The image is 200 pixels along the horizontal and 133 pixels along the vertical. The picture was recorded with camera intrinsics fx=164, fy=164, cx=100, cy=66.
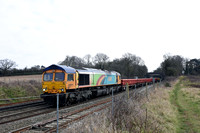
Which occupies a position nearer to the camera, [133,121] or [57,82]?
[133,121]

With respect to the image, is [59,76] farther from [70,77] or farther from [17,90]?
[17,90]

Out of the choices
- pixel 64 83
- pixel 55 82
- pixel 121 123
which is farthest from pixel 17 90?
pixel 121 123

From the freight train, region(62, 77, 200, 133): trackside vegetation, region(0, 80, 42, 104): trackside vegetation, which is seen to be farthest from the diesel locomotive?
region(0, 80, 42, 104): trackside vegetation

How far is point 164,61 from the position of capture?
62.6 meters

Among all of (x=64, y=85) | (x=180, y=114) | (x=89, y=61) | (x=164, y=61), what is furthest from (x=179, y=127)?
(x=89, y=61)

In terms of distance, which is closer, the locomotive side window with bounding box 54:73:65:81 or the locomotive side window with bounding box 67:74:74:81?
the locomotive side window with bounding box 54:73:65:81

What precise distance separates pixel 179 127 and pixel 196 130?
0.81 metres

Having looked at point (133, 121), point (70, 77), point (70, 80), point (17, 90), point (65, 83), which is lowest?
point (133, 121)

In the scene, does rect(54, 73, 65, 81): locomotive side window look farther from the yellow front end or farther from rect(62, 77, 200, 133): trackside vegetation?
rect(62, 77, 200, 133): trackside vegetation

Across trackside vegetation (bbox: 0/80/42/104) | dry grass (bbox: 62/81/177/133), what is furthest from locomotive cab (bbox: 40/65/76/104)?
dry grass (bbox: 62/81/177/133)

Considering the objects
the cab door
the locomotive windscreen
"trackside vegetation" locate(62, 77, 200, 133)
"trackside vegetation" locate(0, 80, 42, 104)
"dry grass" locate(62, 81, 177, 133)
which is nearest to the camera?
"dry grass" locate(62, 81, 177, 133)

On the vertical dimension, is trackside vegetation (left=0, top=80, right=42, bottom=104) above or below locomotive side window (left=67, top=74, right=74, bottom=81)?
below

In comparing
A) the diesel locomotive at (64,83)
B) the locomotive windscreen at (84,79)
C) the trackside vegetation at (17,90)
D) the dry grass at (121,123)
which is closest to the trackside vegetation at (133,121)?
the dry grass at (121,123)

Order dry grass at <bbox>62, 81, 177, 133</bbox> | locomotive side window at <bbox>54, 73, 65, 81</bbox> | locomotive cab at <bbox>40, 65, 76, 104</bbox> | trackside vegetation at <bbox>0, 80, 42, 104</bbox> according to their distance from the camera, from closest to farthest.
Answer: dry grass at <bbox>62, 81, 177, 133</bbox> < locomotive cab at <bbox>40, 65, 76, 104</bbox> < locomotive side window at <bbox>54, 73, 65, 81</bbox> < trackside vegetation at <bbox>0, 80, 42, 104</bbox>
